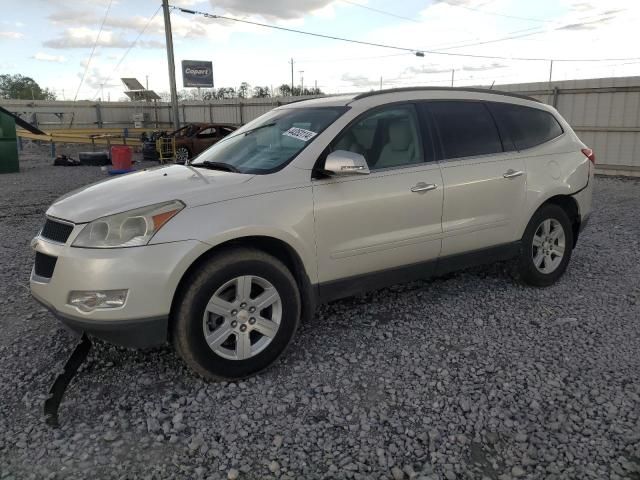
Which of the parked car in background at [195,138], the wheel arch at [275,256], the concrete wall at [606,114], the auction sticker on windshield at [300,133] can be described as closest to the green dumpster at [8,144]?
the parked car in background at [195,138]

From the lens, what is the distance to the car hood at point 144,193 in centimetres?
306

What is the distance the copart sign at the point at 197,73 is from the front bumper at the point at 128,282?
33.2 m

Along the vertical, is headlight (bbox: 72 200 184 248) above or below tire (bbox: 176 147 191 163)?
above

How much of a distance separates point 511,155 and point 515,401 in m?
2.27

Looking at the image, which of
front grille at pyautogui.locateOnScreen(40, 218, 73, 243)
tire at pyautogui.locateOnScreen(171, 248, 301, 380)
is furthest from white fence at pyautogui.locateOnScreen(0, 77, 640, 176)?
front grille at pyautogui.locateOnScreen(40, 218, 73, 243)

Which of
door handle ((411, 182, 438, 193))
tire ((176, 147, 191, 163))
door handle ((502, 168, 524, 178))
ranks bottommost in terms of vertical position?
tire ((176, 147, 191, 163))

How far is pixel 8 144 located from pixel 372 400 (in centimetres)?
1595

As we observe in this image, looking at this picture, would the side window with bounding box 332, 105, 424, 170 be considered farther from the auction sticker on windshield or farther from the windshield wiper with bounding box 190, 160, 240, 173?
the windshield wiper with bounding box 190, 160, 240, 173

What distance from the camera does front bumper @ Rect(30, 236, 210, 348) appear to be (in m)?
2.86

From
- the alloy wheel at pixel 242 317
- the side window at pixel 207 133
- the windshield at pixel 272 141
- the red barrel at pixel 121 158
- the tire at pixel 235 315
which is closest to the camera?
the tire at pixel 235 315

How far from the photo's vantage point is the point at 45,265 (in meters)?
3.16

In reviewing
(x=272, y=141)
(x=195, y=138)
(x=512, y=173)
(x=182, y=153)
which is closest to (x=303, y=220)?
(x=272, y=141)

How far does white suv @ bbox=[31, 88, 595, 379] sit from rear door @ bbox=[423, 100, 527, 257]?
0.01m

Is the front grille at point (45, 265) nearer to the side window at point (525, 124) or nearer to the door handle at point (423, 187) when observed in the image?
the door handle at point (423, 187)
